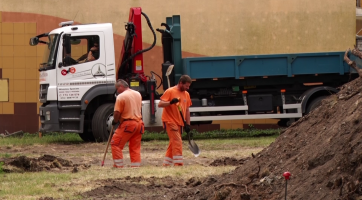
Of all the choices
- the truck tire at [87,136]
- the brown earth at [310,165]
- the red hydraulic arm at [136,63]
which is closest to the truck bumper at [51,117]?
the truck tire at [87,136]

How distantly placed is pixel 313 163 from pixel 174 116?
20.6 feet

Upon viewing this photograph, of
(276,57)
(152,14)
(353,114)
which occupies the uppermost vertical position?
(152,14)

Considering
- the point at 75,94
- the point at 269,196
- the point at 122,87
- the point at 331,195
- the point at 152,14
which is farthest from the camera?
the point at 152,14

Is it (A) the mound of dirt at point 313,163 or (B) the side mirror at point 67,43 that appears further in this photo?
(B) the side mirror at point 67,43

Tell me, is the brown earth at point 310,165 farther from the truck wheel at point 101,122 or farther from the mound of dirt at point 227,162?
the truck wheel at point 101,122

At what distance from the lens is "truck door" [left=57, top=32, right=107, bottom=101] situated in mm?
17750

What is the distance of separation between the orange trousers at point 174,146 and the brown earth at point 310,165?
11.3ft

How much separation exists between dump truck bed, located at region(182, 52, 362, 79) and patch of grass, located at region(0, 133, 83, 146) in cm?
380

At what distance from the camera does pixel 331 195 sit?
5980 millimetres

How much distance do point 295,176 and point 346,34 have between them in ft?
51.2

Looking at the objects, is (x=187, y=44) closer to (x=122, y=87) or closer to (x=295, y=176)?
(x=122, y=87)

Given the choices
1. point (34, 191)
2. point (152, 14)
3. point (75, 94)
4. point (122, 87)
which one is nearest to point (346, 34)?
point (152, 14)

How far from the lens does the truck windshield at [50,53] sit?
17906mm

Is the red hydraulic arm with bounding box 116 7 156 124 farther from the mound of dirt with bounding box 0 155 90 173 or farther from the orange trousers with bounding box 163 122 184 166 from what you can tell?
the mound of dirt with bounding box 0 155 90 173
